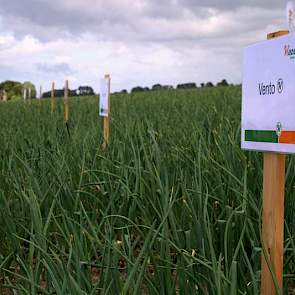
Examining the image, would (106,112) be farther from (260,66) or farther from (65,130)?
(260,66)

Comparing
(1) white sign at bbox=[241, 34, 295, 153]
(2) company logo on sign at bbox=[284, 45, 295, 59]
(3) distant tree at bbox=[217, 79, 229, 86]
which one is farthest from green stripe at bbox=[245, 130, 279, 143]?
(3) distant tree at bbox=[217, 79, 229, 86]

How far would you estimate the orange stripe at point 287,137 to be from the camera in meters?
0.99

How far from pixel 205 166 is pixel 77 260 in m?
0.87

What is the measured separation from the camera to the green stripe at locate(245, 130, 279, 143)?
1.06 meters

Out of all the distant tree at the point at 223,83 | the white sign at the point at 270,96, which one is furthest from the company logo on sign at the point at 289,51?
the distant tree at the point at 223,83

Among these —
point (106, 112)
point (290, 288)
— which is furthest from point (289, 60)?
point (106, 112)

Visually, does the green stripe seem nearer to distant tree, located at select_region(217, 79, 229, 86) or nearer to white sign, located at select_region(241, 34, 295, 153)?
white sign, located at select_region(241, 34, 295, 153)

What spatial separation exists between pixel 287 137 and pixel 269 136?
67 mm

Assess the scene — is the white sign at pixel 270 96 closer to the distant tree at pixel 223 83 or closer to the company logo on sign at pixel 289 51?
the company logo on sign at pixel 289 51

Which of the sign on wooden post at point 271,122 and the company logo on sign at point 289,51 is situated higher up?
the company logo on sign at point 289,51

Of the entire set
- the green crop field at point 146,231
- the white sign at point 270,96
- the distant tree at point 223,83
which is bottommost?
the green crop field at point 146,231

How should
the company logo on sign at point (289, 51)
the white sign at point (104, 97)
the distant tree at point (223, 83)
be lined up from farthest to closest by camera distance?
the distant tree at point (223, 83) → the white sign at point (104, 97) → the company logo on sign at point (289, 51)

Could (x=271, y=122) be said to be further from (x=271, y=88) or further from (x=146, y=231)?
(x=146, y=231)

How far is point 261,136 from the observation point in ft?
3.63
